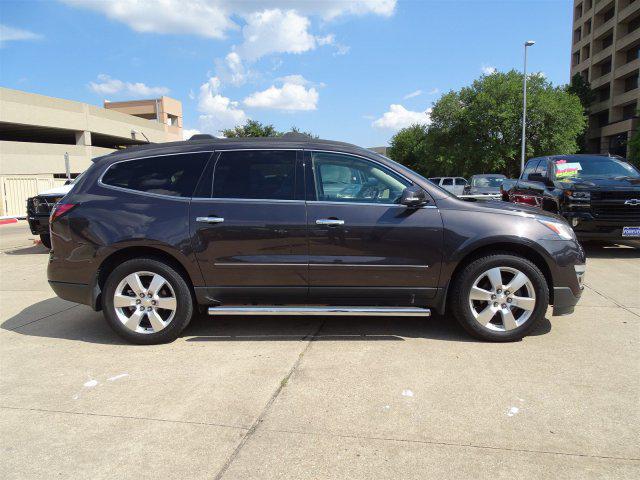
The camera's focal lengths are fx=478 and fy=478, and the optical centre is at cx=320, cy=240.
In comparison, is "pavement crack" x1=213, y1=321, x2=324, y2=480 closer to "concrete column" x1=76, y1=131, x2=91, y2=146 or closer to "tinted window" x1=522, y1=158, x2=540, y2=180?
"tinted window" x1=522, y1=158, x2=540, y2=180

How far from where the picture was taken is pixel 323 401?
10.6 feet

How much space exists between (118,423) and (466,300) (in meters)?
2.90

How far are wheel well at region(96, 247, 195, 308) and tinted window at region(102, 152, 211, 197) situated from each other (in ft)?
1.79

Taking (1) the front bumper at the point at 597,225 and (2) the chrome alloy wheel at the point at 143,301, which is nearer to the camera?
(2) the chrome alloy wheel at the point at 143,301

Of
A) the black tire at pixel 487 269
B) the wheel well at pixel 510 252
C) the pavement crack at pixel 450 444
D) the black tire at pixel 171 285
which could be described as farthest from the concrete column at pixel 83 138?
the pavement crack at pixel 450 444

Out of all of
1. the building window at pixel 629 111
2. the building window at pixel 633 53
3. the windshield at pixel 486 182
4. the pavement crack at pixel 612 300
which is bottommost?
the pavement crack at pixel 612 300

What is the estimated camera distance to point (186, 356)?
4.07 meters

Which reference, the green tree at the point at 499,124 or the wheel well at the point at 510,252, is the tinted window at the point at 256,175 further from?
the green tree at the point at 499,124

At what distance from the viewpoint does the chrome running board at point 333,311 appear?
4.18 meters

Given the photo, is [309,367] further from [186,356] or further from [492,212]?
[492,212]

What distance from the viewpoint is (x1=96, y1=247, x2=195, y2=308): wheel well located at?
4359 millimetres

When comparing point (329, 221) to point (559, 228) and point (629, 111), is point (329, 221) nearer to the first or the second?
point (559, 228)

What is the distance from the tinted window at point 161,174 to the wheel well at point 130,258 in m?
0.54

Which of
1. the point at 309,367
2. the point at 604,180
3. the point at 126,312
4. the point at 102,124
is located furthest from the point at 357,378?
the point at 102,124
